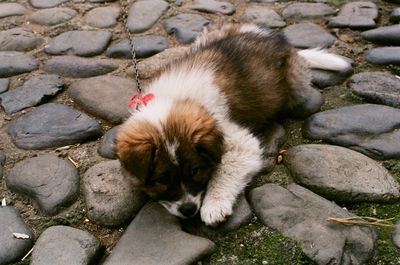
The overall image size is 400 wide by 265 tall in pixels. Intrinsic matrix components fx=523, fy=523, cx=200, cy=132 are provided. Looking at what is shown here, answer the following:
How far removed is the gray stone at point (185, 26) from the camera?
210 inches

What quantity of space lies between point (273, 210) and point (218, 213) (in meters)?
0.35

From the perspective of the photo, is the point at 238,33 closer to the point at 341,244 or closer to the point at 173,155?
the point at 173,155

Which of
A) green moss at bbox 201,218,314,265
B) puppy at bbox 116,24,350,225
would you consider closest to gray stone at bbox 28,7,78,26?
puppy at bbox 116,24,350,225

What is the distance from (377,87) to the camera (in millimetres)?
4395

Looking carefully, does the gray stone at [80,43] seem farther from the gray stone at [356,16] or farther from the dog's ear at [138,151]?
the gray stone at [356,16]

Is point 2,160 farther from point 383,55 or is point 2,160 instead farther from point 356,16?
point 356,16

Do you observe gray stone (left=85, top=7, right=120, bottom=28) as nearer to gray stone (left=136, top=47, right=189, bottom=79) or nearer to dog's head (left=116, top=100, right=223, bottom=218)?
gray stone (left=136, top=47, right=189, bottom=79)

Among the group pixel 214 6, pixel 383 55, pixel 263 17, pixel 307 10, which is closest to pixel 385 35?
pixel 383 55

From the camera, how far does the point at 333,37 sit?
17.2 feet

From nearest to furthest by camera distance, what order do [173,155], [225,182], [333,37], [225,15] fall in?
[173,155], [225,182], [333,37], [225,15]

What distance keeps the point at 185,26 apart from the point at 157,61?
2.43 ft

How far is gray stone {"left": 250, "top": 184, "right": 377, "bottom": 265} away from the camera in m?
2.92

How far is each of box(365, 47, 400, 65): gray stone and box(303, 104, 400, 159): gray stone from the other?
785 millimetres

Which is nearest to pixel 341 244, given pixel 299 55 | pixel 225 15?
pixel 299 55
